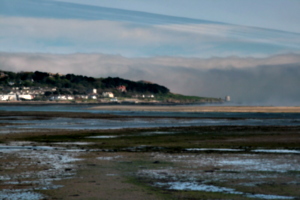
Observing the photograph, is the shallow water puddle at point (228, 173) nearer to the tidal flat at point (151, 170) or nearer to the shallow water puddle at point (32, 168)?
the tidal flat at point (151, 170)


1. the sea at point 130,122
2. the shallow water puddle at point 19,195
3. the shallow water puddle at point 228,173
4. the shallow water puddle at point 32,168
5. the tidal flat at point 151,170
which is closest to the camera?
the shallow water puddle at point 19,195

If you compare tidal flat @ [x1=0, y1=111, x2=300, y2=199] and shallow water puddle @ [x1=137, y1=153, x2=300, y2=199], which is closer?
tidal flat @ [x1=0, y1=111, x2=300, y2=199]

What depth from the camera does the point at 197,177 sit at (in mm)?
16453

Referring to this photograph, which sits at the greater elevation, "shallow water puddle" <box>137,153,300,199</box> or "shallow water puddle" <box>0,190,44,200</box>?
"shallow water puddle" <box>0,190,44,200</box>

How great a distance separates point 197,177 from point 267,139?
15.6 meters

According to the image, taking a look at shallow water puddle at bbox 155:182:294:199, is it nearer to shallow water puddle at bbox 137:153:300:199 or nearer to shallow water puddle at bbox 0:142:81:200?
shallow water puddle at bbox 137:153:300:199

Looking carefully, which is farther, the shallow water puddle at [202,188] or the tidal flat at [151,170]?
the tidal flat at [151,170]

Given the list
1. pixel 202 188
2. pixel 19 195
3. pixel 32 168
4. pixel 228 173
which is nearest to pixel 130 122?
pixel 32 168

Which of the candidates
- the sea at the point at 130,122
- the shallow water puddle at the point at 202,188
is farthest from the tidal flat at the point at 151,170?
the sea at the point at 130,122

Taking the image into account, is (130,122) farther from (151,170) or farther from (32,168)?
(151,170)

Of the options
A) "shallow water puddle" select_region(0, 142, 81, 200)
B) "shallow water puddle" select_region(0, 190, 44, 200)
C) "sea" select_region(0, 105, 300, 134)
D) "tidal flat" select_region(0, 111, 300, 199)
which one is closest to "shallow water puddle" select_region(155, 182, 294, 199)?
"tidal flat" select_region(0, 111, 300, 199)

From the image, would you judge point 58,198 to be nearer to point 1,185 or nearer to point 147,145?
point 1,185

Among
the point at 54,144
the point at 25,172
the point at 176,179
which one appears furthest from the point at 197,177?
the point at 54,144

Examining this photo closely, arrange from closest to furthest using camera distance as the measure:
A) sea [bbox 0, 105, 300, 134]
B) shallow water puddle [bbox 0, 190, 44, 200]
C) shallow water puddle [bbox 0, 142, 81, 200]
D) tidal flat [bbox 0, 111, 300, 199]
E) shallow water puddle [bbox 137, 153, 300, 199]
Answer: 1. shallow water puddle [bbox 0, 190, 44, 200]
2. tidal flat [bbox 0, 111, 300, 199]
3. shallow water puddle [bbox 0, 142, 81, 200]
4. shallow water puddle [bbox 137, 153, 300, 199]
5. sea [bbox 0, 105, 300, 134]
